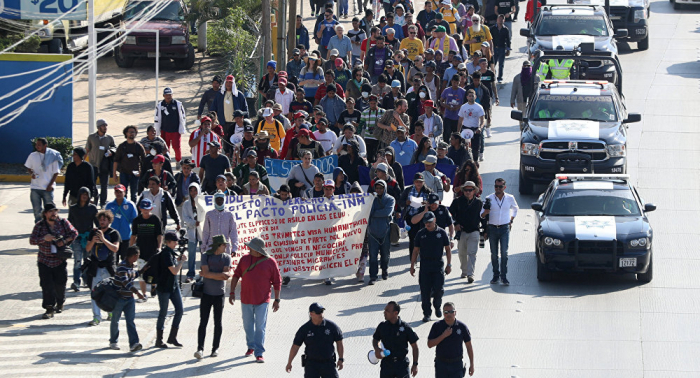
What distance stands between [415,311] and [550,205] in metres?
3.01

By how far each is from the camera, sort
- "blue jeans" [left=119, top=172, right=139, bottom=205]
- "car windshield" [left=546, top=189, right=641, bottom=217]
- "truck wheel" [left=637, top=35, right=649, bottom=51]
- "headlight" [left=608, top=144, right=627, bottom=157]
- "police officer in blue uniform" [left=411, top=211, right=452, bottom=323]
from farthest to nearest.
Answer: "truck wheel" [left=637, top=35, right=649, bottom=51] < "headlight" [left=608, top=144, right=627, bottom=157] < "blue jeans" [left=119, top=172, right=139, bottom=205] < "car windshield" [left=546, top=189, right=641, bottom=217] < "police officer in blue uniform" [left=411, top=211, right=452, bottom=323]

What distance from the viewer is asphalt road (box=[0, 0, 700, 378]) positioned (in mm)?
13461

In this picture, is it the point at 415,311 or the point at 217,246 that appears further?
the point at 415,311

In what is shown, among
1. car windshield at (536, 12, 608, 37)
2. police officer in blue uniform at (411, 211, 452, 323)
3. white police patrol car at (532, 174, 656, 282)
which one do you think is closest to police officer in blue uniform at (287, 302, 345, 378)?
police officer in blue uniform at (411, 211, 452, 323)

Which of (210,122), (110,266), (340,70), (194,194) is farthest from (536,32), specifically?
(110,266)

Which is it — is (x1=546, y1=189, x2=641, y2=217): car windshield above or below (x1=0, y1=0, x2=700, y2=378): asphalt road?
above

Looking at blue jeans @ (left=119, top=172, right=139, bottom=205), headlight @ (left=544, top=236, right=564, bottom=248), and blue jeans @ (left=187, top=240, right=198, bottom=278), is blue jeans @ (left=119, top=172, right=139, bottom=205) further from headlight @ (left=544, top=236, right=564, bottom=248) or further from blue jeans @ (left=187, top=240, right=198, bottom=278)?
headlight @ (left=544, top=236, right=564, bottom=248)

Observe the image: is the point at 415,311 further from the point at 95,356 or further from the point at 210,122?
the point at 210,122

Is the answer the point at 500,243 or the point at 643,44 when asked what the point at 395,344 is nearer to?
the point at 500,243

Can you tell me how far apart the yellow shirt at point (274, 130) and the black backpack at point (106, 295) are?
6.80 metres

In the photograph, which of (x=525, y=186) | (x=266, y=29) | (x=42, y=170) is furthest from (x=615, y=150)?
→ (x=42, y=170)

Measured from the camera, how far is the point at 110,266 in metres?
15.0

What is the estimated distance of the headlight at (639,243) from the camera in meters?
16.1

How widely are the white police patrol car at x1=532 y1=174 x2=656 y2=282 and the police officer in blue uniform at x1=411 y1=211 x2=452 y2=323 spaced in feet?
6.64
